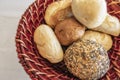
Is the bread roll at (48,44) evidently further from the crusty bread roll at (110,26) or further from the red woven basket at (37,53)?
the crusty bread roll at (110,26)

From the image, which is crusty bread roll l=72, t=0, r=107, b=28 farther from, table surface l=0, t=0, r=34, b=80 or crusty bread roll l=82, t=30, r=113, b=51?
table surface l=0, t=0, r=34, b=80

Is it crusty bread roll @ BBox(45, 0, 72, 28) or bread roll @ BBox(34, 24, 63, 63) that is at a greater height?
crusty bread roll @ BBox(45, 0, 72, 28)

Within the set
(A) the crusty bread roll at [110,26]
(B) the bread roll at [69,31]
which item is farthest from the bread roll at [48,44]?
(A) the crusty bread roll at [110,26]

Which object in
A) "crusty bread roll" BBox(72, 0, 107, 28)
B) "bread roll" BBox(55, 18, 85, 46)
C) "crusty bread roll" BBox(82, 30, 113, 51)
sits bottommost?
"crusty bread roll" BBox(82, 30, 113, 51)

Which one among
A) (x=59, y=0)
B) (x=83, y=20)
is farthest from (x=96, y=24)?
(x=59, y=0)

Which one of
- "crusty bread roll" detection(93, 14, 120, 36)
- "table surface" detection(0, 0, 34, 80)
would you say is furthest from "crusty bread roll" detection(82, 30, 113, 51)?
"table surface" detection(0, 0, 34, 80)

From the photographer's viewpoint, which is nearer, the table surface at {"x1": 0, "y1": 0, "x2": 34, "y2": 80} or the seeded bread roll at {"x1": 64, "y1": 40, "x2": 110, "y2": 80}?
the seeded bread roll at {"x1": 64, "y1": 40, "x2": 110, "y2": 80}

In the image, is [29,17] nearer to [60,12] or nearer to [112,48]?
[60,12]
